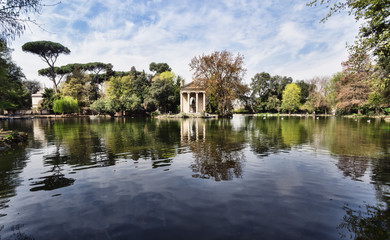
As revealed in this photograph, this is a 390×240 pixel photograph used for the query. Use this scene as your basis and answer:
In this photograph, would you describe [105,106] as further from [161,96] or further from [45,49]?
[45,49]

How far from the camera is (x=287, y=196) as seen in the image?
5266 millimetres

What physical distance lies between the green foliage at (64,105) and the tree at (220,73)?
43.4 m

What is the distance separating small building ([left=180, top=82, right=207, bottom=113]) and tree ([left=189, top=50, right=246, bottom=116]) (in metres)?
10.9

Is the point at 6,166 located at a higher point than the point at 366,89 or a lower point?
lower

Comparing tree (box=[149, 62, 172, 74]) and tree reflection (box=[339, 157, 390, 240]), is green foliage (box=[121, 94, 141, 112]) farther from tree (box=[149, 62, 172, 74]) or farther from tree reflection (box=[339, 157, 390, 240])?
tree reflection (box=[339, 157, 390, 240])

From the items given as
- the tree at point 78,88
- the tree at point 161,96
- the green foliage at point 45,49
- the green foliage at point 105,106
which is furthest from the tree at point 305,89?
the green foliage at point 45,49

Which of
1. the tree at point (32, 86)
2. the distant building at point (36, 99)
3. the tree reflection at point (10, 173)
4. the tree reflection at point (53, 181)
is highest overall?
the tree at point (32, 86)

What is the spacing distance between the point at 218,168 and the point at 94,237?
514 cm

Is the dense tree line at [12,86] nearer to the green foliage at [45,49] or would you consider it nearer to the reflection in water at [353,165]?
the green foliage at [45,49]

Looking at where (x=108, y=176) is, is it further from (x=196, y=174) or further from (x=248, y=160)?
(x=248, y=160)

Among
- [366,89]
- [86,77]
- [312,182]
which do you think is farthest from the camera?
[86,77]

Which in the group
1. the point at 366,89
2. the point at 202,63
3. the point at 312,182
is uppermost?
the point at 202,63

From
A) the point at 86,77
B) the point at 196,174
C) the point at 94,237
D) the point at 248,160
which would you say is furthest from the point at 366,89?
the point at 86,77

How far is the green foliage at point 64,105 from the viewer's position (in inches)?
2462
